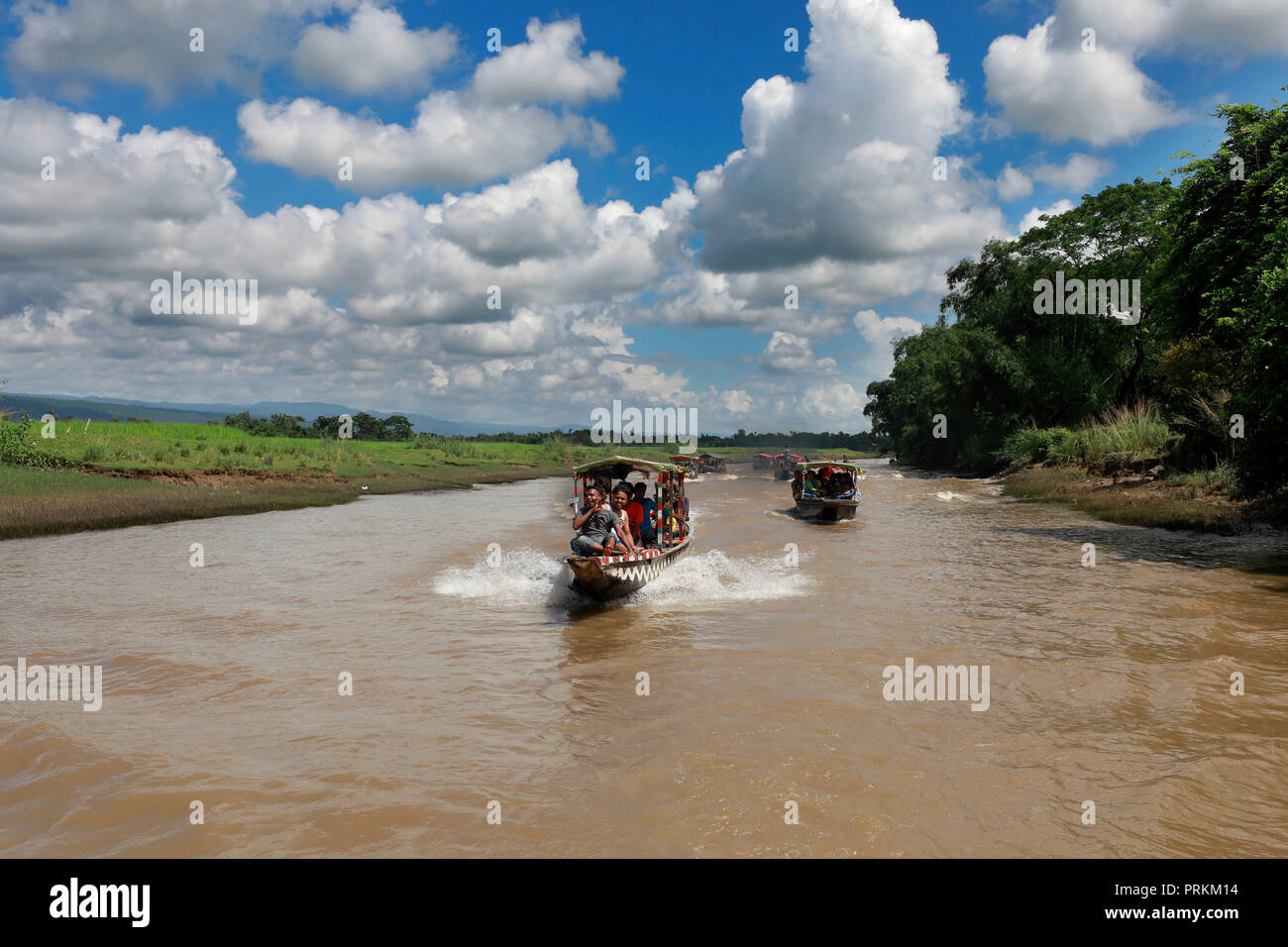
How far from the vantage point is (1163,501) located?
2175 cm

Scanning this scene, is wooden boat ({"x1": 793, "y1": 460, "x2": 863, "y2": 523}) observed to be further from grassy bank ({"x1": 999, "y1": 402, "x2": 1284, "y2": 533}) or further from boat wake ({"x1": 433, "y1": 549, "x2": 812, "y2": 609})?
boat wake ({"x1": 433, "y1": 549, "x2": 812, "y2": 609})

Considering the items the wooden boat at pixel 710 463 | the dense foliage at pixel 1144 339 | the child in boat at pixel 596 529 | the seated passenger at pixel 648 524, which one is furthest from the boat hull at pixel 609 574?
the wooden boat at pixel 710 463

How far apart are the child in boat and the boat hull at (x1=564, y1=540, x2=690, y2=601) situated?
305 millimetres

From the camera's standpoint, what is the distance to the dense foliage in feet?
47.7

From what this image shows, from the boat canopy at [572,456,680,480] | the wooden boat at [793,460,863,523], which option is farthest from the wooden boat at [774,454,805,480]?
the boat canopy at [572,456,680,480]

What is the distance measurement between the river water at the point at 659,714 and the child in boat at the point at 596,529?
117 cm

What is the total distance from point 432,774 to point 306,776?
42.4 inches

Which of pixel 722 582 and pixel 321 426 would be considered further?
pixel 321 426

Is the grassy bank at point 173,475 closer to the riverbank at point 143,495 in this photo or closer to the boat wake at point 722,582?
the riverbank at point 143,495

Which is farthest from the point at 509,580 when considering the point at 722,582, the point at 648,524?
the point at 722,582

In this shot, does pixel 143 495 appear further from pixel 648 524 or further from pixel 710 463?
pixel 710 463

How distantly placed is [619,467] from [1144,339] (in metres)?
33.1

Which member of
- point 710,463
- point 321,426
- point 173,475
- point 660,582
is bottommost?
point 660,582
